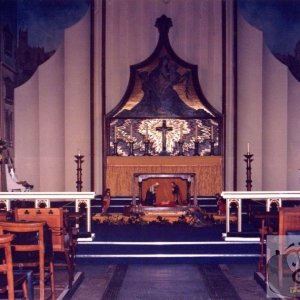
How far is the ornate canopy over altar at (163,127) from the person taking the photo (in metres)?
14.1

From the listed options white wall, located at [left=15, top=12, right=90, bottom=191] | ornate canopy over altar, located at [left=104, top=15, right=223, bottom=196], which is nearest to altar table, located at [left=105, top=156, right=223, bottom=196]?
ornate canopy over altar, located at [left=104, top=15, right=223, bottom=196]

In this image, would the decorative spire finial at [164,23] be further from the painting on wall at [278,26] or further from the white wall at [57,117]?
the painting on wall at [278,26]

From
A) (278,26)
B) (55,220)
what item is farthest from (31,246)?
(278,26)

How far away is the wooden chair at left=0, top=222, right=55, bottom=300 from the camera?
5.57m

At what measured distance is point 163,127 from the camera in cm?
1421

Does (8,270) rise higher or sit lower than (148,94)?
lower

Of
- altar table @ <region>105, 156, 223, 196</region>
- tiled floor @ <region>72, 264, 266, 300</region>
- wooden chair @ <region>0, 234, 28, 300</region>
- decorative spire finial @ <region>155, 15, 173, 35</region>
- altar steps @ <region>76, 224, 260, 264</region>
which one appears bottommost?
tiled floor @ <region>72, 264, 266, 300</region>

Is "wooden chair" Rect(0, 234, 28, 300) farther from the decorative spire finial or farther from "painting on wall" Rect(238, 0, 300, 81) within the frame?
"painting on wall" Rect(238, 0, 300, 81)

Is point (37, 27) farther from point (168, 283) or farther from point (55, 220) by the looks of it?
point (168, 283)

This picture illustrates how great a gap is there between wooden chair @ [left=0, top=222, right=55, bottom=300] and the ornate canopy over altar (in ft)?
26.7

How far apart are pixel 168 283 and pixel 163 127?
7.46 m

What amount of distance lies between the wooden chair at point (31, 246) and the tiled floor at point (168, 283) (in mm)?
860

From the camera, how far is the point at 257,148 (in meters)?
14.6

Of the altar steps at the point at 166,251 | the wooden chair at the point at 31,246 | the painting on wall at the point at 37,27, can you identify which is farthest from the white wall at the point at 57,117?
the wooden chair at the point at 31,246
